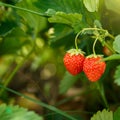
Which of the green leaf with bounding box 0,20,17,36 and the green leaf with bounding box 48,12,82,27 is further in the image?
the green leaf with bounding box 0,20,17,36

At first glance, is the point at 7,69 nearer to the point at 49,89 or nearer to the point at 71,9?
the point at 49,89

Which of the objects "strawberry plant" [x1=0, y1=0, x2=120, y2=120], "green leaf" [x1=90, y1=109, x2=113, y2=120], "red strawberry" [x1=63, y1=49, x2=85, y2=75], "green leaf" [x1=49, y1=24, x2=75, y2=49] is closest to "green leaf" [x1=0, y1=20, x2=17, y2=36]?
"strawberry plant" [x1=0, y1=0, x2=120, y2=120]

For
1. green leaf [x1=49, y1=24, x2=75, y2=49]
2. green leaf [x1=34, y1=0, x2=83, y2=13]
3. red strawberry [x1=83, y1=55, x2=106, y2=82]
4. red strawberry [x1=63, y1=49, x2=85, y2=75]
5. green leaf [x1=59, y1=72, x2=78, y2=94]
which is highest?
green leaf [x1=34, y1=0, x2=83, y2=13]

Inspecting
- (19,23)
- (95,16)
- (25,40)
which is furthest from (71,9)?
(25,40)

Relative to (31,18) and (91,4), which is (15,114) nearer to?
(91,4)

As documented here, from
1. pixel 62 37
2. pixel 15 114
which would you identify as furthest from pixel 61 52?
pixel 15 114

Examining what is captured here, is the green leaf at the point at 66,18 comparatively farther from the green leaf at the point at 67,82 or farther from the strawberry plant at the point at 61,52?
the green leaf at the point at 67,82

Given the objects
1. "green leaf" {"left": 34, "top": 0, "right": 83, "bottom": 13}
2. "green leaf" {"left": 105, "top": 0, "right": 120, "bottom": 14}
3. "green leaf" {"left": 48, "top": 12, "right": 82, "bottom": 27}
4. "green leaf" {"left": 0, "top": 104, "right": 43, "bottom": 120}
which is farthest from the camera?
"green leaf" {"left": 105, "top": 0, "right": 120, "bottom": 14}

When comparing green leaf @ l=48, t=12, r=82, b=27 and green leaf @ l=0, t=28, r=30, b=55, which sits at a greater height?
green leaf @ l=48, t=12, r=82, b=27

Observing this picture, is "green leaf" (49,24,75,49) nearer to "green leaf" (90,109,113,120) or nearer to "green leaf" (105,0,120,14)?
"green leaf" (105,0,120,14)
